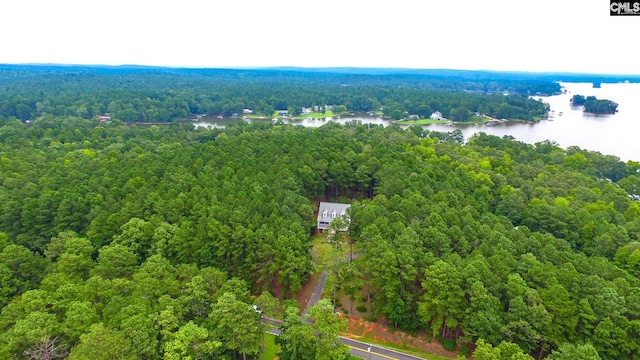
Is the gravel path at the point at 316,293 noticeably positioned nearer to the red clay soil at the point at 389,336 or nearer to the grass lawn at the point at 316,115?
the red clay soil at the point at 389,336

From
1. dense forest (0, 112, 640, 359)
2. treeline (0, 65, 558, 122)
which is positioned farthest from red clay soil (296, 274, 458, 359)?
treeline (0, 65, 558, 122)

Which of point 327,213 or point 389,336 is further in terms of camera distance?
point 327,213

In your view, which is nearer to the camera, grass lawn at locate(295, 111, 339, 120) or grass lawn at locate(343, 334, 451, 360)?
Result: grass lawn at locate(343, 334, 451, 360)

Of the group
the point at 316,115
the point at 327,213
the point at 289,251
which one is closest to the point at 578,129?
the point at 316,115

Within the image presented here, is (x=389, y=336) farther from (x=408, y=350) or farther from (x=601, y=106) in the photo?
(x=601, y=106)

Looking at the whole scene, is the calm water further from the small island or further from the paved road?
the paved road

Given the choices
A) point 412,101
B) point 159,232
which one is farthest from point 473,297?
point 412,101

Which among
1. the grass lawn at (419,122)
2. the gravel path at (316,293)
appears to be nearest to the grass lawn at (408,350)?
the gravel path at (316,293)

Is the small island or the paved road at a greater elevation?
the small island
